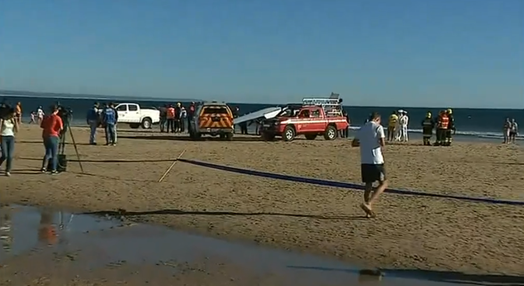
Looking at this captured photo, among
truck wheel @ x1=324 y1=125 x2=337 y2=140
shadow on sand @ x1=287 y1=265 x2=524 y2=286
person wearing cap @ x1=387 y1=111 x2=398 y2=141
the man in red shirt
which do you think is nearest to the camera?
shadow on sand @ x1=287 y1=265 x2=524 y2=286

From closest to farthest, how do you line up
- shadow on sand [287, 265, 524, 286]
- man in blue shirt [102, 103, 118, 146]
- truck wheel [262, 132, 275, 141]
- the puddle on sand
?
shadow on sand [287, 265, 524, 286] < the puddle on sand < man in blue shirt [102, 103, 118, 146] < truck wheel [262, 132, 275, 141]

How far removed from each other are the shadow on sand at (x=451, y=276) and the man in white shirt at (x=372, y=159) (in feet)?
9.27

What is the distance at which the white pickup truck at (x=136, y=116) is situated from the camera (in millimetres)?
45969

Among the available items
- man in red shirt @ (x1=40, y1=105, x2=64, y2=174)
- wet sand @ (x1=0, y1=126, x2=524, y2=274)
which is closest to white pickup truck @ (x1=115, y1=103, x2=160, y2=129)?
wet sand @ (x1=0, y1=126, x2=524, y2=274)

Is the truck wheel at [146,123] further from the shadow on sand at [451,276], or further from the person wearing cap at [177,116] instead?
the shadow on sand at [451,276]

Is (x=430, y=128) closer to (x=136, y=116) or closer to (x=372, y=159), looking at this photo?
(x=136, y=116)

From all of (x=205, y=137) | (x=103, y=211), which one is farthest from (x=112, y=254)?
(x=205, y=137)

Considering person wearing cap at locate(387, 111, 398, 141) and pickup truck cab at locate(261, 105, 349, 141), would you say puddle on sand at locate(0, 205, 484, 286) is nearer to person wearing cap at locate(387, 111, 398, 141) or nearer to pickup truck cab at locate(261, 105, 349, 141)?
pickup truck cab at locate(261, 105, 349, 141)

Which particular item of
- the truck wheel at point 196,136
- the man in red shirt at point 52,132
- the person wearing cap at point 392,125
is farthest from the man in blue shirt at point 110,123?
the person wearing cap at point 392,125

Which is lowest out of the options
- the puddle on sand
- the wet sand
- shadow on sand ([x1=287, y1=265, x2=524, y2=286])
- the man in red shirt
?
shadow on sand ([x1=287, y1=265, x2=524, y2=286])

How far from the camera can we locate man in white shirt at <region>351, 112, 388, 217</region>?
10.8 meters

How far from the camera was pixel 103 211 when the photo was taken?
38.9ft

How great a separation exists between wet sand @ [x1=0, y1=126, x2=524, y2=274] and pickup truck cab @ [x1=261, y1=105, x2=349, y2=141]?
10.8 meters

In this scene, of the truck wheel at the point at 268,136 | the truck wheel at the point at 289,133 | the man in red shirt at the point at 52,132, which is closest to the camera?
the man in red shirt at the point at 52,132
